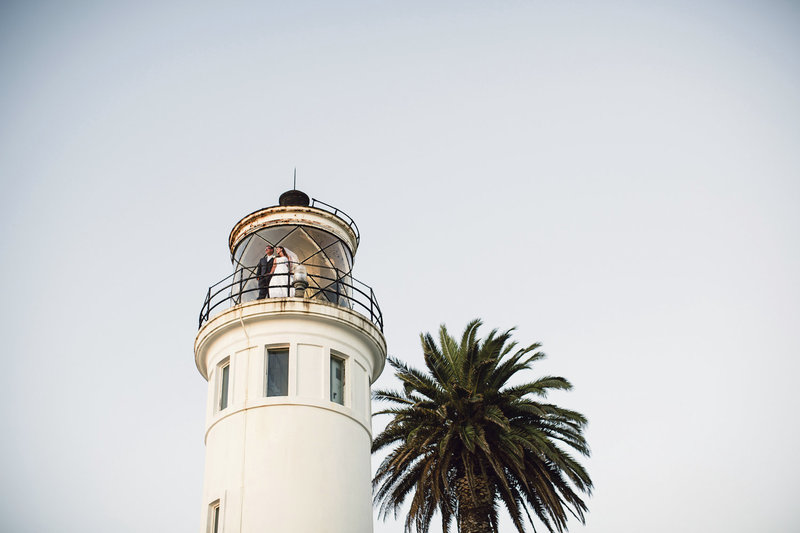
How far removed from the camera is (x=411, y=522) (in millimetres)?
27219

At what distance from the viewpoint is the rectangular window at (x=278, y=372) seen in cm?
1947

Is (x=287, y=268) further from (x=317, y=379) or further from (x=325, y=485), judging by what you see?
(x=325, y=485)

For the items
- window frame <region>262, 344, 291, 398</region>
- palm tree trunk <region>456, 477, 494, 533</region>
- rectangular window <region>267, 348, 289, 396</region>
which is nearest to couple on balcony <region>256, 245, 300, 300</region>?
window frame <region>262, 344, 291, 398</region>

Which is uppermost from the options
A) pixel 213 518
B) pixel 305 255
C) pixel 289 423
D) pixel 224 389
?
pixel 305 255

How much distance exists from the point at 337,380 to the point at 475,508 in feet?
28.8

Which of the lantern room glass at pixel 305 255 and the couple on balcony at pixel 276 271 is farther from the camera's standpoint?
the lantern room glass at pixel 305 255

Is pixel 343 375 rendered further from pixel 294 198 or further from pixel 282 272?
pixel 294 198

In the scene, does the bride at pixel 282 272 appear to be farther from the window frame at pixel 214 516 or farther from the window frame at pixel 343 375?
the window frame at pixel 214 516

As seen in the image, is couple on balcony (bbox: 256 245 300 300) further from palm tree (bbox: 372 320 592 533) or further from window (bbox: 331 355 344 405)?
palm tree (bbox: 372 320 592 533)

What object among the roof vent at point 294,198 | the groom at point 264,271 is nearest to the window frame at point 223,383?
the groom at point 264,271

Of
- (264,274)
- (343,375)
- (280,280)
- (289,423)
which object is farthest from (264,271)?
(289,423)

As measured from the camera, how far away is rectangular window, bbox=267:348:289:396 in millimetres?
19469

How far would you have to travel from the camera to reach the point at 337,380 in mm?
20281

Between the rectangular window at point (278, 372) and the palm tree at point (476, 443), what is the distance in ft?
26.2
